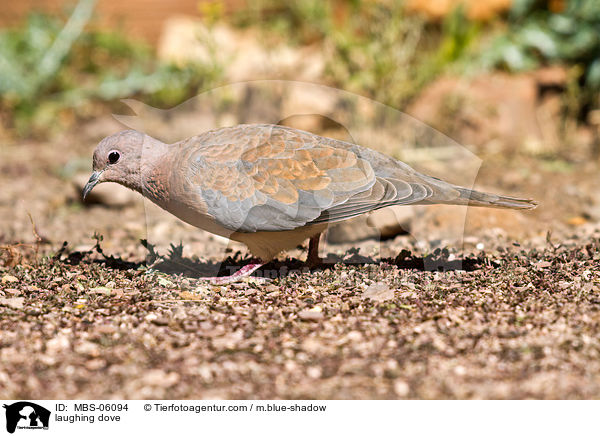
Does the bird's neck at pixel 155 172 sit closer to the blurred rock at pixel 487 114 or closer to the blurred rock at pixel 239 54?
the blurred rock at pixel 239 54

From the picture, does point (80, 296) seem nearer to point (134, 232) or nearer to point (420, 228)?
point (134, 232)

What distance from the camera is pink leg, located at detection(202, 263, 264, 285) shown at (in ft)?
14.0

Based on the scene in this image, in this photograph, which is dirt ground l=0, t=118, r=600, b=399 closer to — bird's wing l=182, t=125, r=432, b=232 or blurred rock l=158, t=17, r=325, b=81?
bird's wing l=182, t=125, r=432, b=232

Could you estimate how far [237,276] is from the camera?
431 cm

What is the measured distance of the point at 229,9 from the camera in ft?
32.7

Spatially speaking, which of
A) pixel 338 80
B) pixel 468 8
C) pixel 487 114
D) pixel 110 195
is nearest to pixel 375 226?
pixel 110 195

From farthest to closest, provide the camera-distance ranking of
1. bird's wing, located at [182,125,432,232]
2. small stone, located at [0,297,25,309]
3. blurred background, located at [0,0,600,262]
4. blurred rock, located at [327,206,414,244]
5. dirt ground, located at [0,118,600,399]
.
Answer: blurred background, located at [0,0,600,262] → blurred rock, located at [327,206,414,244] → bird's wing, located at [182,125,432,232] → small stone, located at [0,297,25,309] → dirt ground, located at [0,118,600,399]

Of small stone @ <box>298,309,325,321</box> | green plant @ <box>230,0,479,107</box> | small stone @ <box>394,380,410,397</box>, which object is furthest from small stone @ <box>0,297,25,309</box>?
green plant @ <box>230,0,479,107</box>

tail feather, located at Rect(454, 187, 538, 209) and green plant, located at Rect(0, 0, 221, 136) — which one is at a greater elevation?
green plant, located at Rect(0, 0, 221, 136)

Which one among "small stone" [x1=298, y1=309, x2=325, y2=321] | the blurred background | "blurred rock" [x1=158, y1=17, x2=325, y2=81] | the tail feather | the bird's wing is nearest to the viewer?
"small stone" [x1=298, y1=309, x2=325, y2=321]

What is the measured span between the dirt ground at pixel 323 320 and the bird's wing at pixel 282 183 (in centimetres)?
45

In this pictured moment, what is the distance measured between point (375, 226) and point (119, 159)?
2.14 meters
